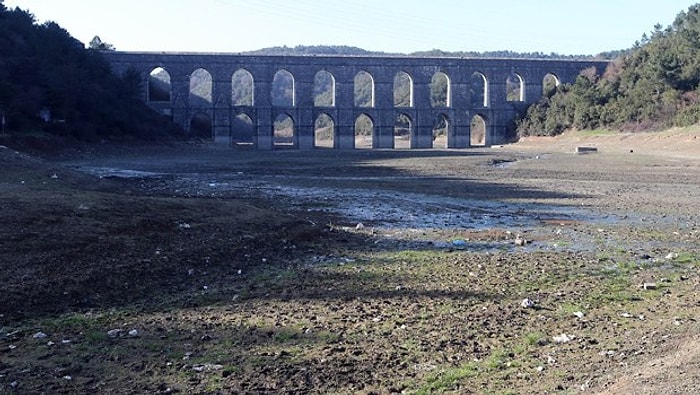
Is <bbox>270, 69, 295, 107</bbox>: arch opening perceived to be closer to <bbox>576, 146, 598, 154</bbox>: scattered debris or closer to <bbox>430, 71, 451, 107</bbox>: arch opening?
<bbox>430, 71, 451, 107</bbox>: arch opening

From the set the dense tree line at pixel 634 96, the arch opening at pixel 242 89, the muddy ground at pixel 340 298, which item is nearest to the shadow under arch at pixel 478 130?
the dense tree line at pixel 634 96

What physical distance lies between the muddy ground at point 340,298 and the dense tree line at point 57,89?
81.8 feet

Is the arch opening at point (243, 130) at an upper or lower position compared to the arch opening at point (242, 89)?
lower

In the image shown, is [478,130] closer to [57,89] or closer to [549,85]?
[549,85]

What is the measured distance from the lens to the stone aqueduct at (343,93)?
7794cm

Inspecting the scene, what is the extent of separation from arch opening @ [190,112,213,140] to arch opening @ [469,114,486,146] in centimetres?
3002

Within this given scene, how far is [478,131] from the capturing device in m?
93.8

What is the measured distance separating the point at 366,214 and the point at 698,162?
1027 inches

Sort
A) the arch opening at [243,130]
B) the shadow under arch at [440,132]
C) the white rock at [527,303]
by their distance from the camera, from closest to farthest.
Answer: the white rock at [527,303], the shadow under arch at [440,132], the arch opening at [243,130]

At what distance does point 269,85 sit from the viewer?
263ft

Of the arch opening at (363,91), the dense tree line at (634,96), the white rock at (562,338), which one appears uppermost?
the arch opening at (363,91)

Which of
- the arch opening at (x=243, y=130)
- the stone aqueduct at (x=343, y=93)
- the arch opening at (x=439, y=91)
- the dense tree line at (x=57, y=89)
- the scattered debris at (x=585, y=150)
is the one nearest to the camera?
the dense tree line at (x=57, y=89)

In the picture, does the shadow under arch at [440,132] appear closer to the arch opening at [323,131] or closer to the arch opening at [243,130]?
the arch opening at [323,131]

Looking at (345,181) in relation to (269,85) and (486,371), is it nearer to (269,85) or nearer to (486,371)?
(486,371)
